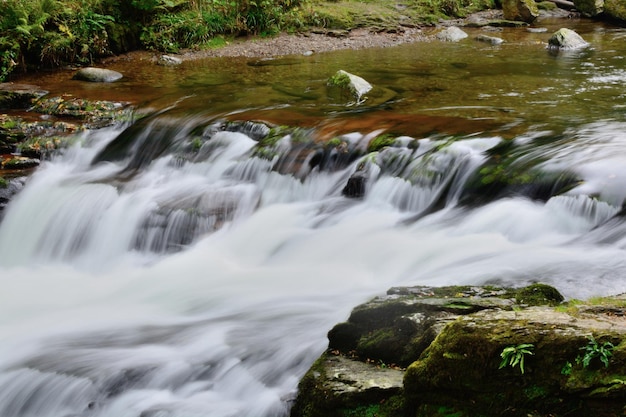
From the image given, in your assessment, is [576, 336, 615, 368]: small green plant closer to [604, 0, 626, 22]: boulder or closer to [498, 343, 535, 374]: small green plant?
[498, 343, 535, 374]: small green plant

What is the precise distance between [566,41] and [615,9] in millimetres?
6354

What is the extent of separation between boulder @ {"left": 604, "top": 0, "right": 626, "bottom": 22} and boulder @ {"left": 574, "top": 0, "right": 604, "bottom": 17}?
0.59 meters

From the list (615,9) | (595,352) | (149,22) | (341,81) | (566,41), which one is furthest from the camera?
(615,9)

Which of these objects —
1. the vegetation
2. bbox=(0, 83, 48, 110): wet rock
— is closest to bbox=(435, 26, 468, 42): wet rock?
the vegetation

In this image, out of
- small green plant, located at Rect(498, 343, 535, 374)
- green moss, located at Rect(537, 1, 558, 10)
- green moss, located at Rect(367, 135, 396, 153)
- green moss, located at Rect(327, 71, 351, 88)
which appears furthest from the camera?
green moss, located at Rect(537, 1, 558, 10)

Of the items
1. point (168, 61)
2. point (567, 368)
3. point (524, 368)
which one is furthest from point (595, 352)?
point (168, 61)

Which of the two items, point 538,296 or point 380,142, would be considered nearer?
point 538,296

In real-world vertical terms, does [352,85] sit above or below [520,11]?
below

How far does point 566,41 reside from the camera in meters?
14.9

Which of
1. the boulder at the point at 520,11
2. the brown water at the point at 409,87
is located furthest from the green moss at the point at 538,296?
the boulder at the point at 520,11

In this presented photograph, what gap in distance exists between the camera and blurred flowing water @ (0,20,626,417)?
Answer: 181 inches

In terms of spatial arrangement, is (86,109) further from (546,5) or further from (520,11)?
(546,5)

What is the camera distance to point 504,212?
6121mm

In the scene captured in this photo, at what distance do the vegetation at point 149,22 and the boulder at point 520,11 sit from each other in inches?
97.5
